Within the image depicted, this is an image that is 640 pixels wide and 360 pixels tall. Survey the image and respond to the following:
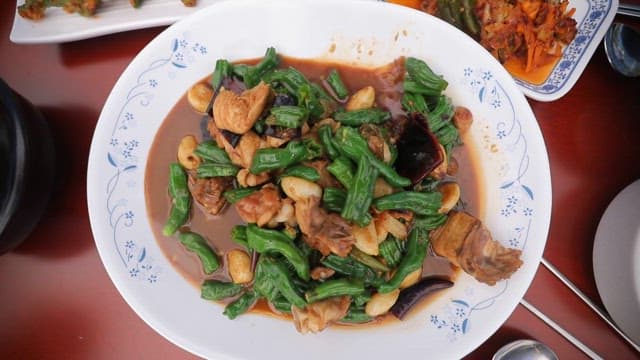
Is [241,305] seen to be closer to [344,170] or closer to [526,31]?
[344,170]

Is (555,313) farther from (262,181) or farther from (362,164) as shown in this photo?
(262,181)

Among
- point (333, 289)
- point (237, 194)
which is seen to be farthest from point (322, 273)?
point (237, 194)

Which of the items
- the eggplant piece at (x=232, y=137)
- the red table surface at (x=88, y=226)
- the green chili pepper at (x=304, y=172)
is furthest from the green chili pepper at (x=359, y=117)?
the red table surface at (x=88, y=226)

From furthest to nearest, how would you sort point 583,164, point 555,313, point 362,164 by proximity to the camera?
1. point 583,164
2. point 555,313
3. point 362,164

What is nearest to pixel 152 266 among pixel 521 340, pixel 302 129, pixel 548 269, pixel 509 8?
pixel 302 129

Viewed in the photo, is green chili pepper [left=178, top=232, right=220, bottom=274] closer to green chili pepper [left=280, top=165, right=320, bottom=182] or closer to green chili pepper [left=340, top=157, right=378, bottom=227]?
green chili pepper [left=280, top=165, right=320, bottom=182]
